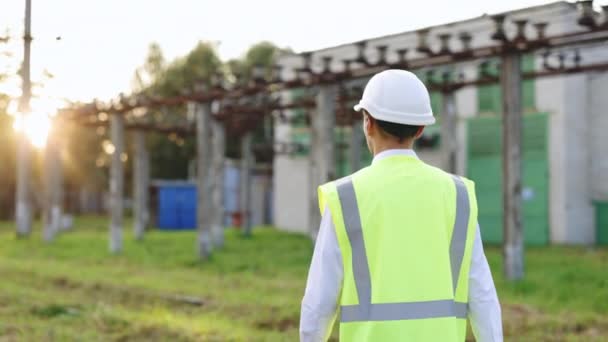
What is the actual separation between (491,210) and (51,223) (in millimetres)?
13863

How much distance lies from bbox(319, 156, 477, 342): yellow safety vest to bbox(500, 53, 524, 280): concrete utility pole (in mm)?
11302

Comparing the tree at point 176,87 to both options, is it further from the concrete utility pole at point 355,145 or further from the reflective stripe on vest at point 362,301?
the reflective stripe on vest at point 362,301

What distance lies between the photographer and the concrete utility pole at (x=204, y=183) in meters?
18.8

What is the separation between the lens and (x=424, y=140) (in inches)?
1111

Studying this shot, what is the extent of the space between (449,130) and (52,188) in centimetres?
1403

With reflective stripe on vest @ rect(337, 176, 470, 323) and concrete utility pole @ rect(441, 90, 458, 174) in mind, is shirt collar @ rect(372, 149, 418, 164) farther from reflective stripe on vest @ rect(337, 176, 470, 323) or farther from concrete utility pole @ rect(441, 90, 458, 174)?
concrete utility pole @ rect(441, 90, 458, 174)

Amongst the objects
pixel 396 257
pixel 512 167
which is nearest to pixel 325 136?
pixel 512 167

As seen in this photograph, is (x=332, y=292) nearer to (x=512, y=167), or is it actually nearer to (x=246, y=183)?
(x=512, y=167)

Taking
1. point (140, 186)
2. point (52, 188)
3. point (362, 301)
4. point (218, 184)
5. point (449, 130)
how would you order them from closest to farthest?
point (362, 301) → point (449, 130) → point (218, 184) → point (140, 186) → point (52, 188)

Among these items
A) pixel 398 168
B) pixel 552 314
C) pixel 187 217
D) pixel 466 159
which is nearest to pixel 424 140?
pixel 466 159

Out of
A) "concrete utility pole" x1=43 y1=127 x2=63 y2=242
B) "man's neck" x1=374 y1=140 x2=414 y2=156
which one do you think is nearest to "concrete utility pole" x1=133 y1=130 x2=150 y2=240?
"concrete utility pole" x1=43 y1=127 x2=63 y2=242

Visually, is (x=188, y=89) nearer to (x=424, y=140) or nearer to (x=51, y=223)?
(x=51, y=223)

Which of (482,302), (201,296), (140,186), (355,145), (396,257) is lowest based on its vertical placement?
(201,296)

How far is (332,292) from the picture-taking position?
278cm
